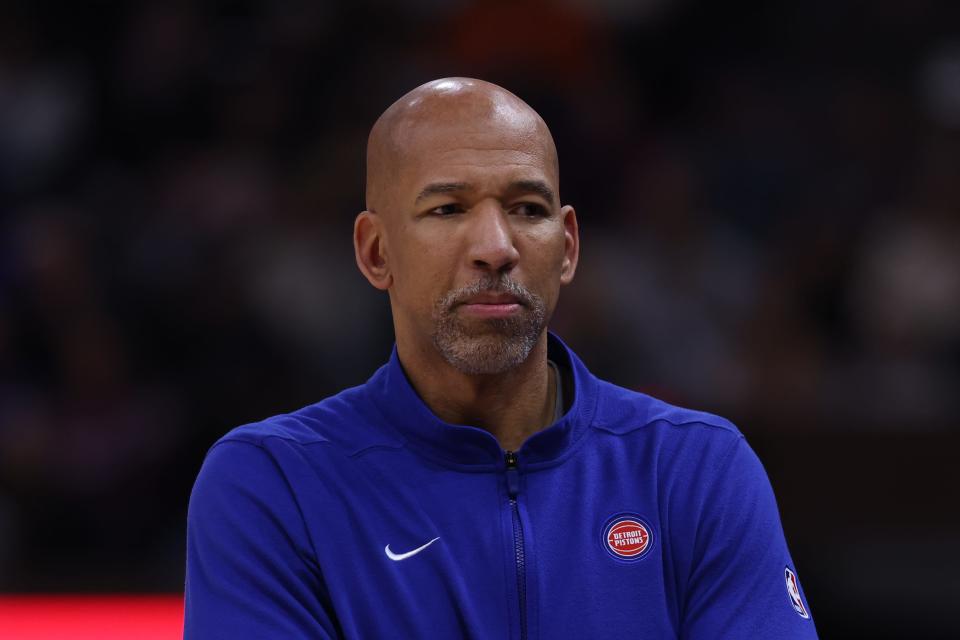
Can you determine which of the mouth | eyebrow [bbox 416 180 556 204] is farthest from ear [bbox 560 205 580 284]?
the mouth

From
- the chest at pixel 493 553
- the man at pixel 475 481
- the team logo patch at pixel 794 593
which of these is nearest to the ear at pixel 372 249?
the man at pixel 475 481

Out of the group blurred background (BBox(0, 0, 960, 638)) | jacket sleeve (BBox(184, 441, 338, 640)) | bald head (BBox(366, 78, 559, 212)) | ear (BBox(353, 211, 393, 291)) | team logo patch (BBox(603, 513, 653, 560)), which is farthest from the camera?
blurred background (BBox(0, 0, 960, 638))

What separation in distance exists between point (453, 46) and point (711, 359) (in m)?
2.20

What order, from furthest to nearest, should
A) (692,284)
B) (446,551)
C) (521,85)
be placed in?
(521,85) → (692,284) → (446,551)

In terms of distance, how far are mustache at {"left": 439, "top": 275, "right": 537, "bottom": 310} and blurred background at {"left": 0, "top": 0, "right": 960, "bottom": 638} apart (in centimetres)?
299

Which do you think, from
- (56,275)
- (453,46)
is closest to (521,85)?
(453,46)

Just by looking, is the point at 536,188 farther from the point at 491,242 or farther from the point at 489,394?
the point at 489,394

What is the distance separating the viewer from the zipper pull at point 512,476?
2572 millimetres

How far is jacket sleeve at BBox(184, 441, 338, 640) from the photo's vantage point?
2.39 m

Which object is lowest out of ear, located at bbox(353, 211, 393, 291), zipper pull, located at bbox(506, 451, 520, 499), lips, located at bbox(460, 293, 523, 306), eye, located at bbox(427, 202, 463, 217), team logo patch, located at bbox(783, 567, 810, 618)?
team logo patch, located at bbox(783, 567, 810, 618)

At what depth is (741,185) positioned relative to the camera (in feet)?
23.4

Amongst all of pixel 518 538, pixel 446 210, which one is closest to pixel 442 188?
pixel 446 210

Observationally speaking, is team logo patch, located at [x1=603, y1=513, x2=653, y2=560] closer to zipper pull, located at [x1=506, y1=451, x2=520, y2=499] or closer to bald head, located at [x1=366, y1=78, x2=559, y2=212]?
zipper pull, located at [x1=506, y1=451, x2=520, y2=499]

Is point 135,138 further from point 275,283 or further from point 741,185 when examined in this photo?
point 741,185
